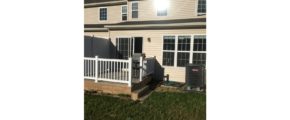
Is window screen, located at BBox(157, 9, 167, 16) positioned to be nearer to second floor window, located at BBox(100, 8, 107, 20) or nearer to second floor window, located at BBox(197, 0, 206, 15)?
second floor window, located at BBox(197, 0, 206, 15)

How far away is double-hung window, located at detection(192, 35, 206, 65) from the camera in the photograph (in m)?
5.84

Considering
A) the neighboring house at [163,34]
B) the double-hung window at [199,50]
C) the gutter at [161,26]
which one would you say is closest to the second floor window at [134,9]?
the neighboring house at [163,34]

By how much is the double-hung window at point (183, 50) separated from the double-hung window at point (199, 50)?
9.4 inches

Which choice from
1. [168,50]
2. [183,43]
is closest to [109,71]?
[168,50]

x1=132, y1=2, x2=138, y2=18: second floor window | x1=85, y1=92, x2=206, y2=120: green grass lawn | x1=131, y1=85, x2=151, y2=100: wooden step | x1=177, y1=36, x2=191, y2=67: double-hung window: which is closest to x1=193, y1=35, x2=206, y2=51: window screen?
x1=177, y1=36, x2=191, y2=67: double-hung window

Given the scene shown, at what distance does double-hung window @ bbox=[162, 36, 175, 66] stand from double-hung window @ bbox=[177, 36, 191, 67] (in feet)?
0.66

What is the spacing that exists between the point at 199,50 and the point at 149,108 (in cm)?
276

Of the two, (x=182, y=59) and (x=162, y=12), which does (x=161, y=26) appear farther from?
(x=182, y=59)

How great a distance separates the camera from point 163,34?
21.3ft

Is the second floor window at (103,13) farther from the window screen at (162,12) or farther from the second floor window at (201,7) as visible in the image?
the second floor window at (201,7)

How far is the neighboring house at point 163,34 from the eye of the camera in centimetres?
605
